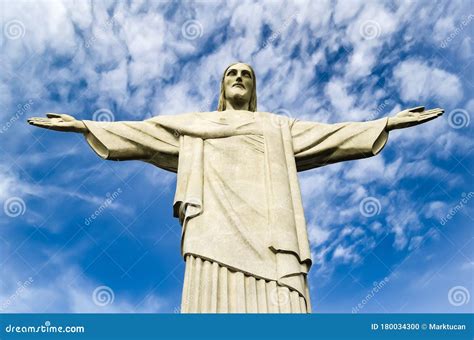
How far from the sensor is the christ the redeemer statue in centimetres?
1133

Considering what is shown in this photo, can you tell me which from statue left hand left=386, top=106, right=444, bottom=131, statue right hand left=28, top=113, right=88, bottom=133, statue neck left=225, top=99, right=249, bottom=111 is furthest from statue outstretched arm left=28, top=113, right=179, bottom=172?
statue left hand left=386, top=106, right=444, bottom=131

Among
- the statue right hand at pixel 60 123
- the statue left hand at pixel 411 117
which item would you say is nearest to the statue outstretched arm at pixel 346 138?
the statue left hand at pixel 411 117

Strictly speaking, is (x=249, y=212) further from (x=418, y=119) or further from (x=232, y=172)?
(x=418, y=119)

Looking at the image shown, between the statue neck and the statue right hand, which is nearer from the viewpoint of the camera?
the statue right hand

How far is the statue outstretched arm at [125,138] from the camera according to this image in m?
13.8

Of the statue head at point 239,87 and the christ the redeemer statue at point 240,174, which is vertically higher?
the statue head at point 239,87

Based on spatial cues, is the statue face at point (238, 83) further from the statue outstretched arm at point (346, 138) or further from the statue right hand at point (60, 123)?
the statue right hand at point (60, 123)

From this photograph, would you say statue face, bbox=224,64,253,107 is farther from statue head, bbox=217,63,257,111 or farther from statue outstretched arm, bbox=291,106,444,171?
statue outstretched arm, bbox=291,106,444,171

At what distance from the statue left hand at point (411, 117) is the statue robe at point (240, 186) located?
0.21m

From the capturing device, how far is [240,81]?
15.2 metres

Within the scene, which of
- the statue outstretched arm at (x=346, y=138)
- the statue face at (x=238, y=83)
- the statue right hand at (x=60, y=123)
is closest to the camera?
the statue right hand at (x=60, y=123)

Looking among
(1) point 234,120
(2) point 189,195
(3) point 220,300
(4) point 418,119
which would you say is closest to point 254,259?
(3) point 220,300

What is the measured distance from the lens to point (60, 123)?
45.0 feet

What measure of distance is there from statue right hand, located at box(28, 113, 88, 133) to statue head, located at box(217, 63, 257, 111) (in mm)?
3251
